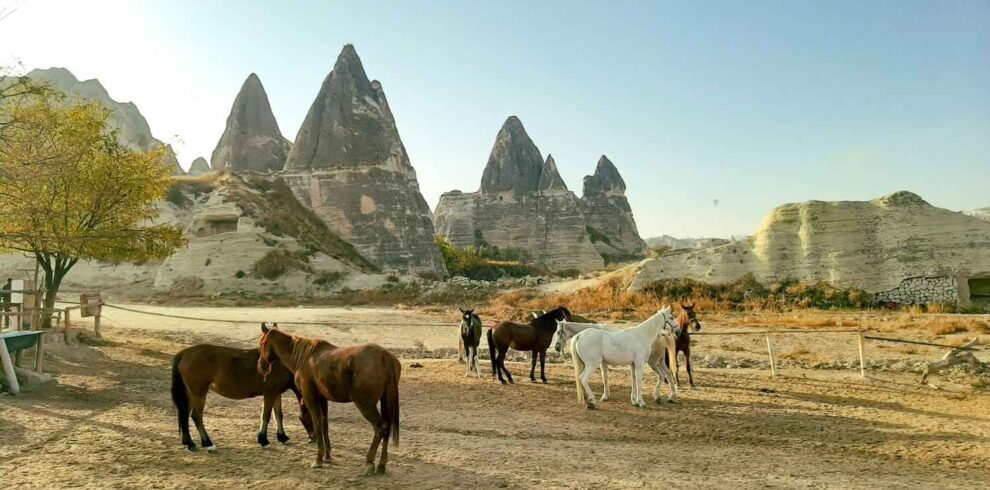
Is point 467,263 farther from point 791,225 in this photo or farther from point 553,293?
point 791,225

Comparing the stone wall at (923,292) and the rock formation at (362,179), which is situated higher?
the rock formation at (362,179)

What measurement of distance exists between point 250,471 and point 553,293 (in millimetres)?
32892

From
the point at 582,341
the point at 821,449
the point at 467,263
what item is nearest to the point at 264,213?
the point at 467,263

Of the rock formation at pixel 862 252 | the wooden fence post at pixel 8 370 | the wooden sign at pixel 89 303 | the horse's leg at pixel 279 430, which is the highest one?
the rock formation at pixel 862 252

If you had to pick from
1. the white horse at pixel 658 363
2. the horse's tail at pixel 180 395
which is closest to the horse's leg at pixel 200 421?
the horse's tail at pixel 180 395

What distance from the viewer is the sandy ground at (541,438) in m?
6.53

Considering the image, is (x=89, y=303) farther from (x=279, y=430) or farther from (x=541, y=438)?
(x=541, y=438)

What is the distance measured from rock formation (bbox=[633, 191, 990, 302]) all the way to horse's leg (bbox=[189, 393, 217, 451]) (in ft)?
95.5

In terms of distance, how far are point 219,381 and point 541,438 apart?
4330 mm

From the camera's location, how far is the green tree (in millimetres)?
14891

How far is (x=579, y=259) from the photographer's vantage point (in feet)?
272

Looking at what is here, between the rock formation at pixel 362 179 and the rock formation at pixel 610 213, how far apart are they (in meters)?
44.8

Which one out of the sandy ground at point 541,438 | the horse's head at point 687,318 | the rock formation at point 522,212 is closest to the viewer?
the sandy ground at point 541,438

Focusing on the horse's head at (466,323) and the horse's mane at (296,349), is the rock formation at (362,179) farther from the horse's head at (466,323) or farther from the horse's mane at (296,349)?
the horse's mane at (296,349)
